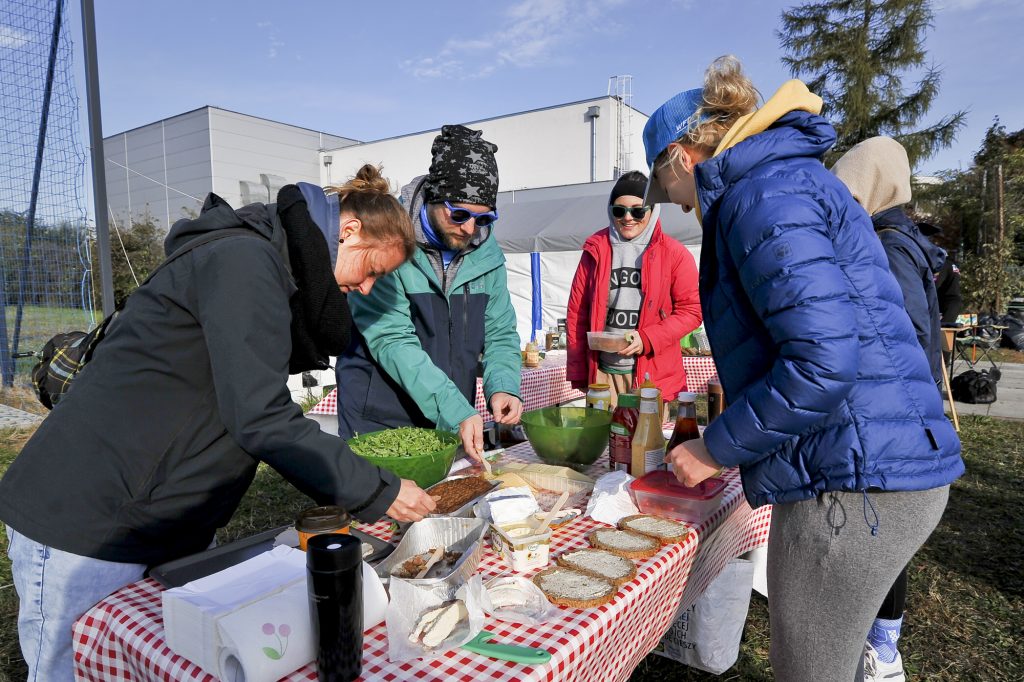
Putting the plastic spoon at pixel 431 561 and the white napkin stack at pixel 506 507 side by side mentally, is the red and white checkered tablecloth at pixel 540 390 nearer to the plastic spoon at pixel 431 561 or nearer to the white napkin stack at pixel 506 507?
the white napkin stack at pixel 506 507

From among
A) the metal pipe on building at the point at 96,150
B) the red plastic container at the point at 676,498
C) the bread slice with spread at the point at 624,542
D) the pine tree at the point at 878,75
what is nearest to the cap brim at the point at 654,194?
the red plastic container at the point at 676,498

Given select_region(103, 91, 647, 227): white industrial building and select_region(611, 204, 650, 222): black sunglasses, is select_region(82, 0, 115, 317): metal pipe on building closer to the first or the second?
select_region(611, 204, 650, 222): black sunglasses

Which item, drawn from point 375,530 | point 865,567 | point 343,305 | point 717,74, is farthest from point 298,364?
point 865,567

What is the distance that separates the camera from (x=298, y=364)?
58.3 inches

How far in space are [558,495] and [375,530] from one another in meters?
0.53

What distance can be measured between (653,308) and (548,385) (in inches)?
63.4

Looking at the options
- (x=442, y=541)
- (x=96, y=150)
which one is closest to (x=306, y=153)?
(x=96, y=150)

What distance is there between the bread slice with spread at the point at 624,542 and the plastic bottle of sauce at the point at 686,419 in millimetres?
410

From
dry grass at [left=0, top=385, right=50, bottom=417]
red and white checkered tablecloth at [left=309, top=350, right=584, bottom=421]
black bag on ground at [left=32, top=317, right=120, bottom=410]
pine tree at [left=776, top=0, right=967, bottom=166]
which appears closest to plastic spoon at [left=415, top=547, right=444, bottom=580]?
black bag on ground at [left=32, top=317, right=120, bottom=410]

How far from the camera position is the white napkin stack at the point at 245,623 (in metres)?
0.93

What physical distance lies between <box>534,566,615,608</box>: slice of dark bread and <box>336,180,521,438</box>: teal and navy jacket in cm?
81

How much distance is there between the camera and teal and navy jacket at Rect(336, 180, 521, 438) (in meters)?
2.11

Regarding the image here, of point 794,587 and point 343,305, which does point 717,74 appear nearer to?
point 343,305

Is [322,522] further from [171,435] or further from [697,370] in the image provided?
[697,370]
